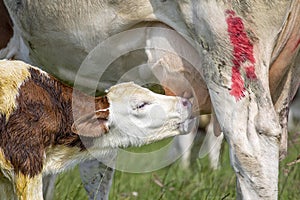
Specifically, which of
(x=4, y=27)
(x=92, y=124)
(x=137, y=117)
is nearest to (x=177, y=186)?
(x=4, y=27)

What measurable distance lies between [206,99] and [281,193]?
1201 mm

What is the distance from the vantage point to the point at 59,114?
5.21 meters

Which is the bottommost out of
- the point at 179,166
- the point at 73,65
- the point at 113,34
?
the point at 179,166

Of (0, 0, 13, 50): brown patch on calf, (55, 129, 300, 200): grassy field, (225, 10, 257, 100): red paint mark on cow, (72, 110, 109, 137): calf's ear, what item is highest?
(225, 10, 257, 100): red paint mark on cow

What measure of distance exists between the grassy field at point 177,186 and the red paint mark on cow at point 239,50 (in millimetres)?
1268

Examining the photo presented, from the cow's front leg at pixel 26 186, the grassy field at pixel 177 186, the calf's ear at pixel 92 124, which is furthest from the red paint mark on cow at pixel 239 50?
the grassy field at pixel 177 186

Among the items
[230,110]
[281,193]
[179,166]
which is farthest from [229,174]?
[230,110]

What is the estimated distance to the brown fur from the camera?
4.99 m

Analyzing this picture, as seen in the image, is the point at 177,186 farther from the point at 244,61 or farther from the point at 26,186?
the point at 26,186

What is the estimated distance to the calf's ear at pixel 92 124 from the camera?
5203 mm

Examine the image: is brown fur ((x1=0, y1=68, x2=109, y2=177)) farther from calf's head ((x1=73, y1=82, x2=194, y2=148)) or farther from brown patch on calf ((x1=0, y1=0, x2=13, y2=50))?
brown patch on calf ((x1=0, y1=0, x2=13, y2=50))

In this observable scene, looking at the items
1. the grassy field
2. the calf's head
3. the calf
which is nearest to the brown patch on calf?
the grassy field

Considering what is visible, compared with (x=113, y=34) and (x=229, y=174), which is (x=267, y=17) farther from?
(x=229, y=174)

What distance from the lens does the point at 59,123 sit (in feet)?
17.1
